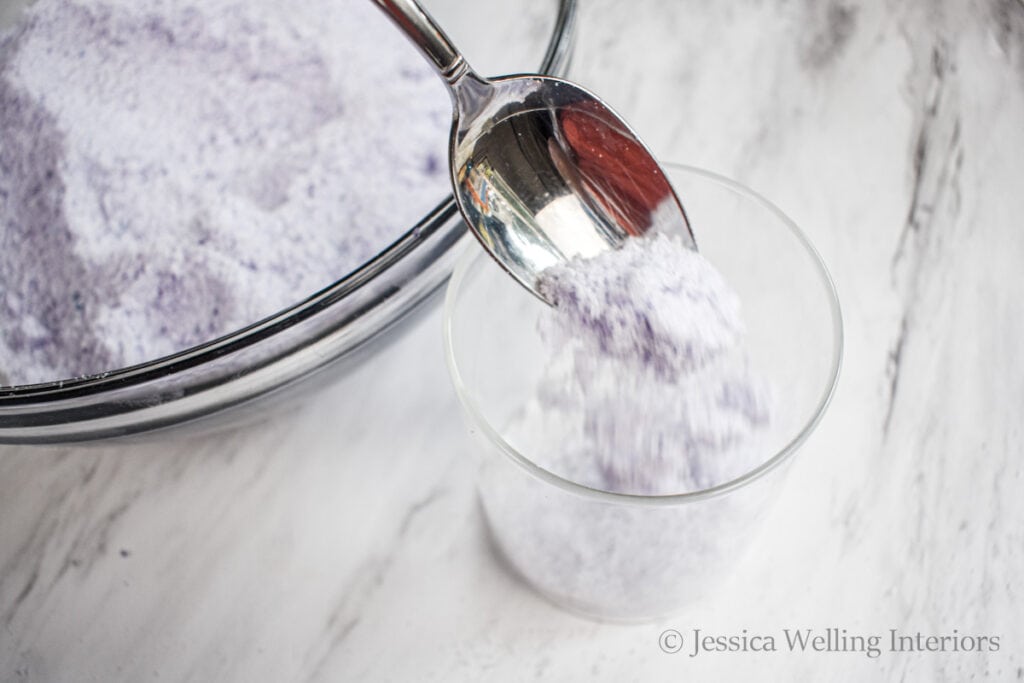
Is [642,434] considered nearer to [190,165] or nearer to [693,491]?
[693,491]

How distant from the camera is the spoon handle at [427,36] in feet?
1.37

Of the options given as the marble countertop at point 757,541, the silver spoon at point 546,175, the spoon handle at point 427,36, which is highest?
the spoon handle at point 427,36

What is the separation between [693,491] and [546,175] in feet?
0.61

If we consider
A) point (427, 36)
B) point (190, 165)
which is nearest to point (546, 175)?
point (427, 36)

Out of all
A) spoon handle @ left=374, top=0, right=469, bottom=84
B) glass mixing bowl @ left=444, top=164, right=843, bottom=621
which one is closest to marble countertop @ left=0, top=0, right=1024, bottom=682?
glass mixing bowl @ left=444, top=164, right=843, bottom=621

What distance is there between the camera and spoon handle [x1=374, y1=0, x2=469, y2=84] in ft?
1.37

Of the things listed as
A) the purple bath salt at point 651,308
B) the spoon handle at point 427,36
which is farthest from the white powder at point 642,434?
the spoon handle at point 427,36

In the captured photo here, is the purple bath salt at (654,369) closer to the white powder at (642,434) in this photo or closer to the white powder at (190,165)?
the white powder at (642,434)

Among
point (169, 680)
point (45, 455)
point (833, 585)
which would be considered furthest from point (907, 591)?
point (45, 455)

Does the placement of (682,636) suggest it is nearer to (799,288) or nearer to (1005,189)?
(799,288)

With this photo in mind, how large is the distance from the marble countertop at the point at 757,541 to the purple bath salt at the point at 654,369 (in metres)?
0.11

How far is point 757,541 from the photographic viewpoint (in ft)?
1.76

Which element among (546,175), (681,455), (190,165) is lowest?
(681,455)

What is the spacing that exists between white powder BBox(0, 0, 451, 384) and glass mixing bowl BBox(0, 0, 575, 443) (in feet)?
0.16
